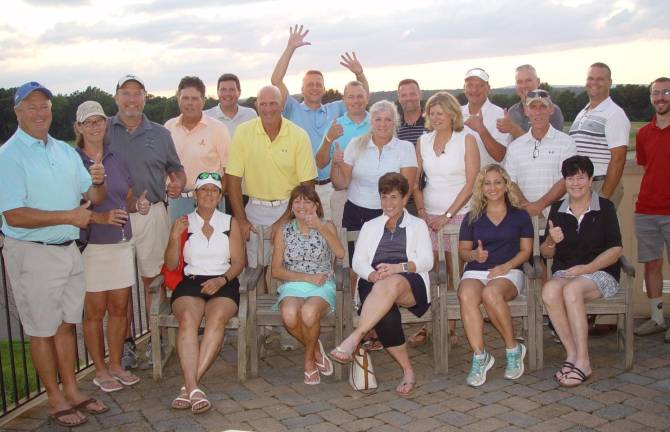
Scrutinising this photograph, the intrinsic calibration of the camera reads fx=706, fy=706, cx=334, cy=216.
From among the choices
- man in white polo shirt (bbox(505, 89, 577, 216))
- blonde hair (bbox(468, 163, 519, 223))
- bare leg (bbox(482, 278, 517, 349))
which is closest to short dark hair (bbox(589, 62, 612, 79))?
man in white polo shirt (bbox(505, 89, 577, 216))

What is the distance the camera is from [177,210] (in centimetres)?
595

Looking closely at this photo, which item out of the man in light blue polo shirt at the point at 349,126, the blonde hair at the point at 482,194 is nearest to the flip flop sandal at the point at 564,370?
the blonde hair at the point at 482,194

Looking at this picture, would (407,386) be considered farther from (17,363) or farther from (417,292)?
(17,363)

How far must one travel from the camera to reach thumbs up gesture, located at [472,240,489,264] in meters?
5.19

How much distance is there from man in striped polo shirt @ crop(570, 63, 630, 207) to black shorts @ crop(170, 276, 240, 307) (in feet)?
9.98

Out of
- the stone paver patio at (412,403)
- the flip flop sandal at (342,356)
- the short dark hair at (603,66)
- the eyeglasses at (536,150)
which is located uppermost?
the short dark hair at (603,66)

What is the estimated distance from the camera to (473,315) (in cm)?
496

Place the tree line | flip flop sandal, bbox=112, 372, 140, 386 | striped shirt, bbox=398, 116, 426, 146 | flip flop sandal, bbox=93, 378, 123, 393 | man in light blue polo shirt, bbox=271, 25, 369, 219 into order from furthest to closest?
the tree line, man in light blue polo shirt, bbox=271, 25, 369, 219, striped shirt, bbox=398, 116, 426, 146, flip flop sandal, bbox=112, 372, 140, 386, flip flop sandal, bbox=93, 378, 123, 393

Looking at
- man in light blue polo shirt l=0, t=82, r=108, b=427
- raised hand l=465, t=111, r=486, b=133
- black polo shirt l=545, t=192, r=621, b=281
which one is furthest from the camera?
raised hand l=465, t=111, r=486, b=133

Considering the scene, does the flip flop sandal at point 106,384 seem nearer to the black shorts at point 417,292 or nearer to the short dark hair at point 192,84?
the black shorts at point 417,292

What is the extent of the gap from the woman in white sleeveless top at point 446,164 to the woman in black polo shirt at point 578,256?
697 mm

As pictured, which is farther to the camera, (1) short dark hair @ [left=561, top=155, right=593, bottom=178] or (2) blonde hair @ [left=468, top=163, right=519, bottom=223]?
(2) blonde hair @ [left=468, top=163, right=519, bottom=223]

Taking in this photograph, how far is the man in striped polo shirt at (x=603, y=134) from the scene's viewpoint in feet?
18.5

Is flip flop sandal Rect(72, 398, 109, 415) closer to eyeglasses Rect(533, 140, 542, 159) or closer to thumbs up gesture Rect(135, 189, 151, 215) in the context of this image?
thumbs up gesture Rect(135, 189, 151, 215)
